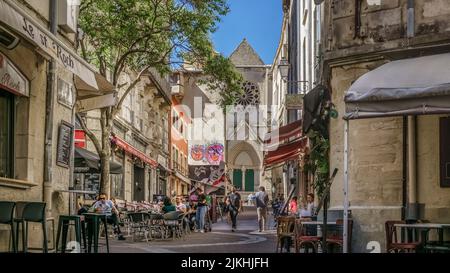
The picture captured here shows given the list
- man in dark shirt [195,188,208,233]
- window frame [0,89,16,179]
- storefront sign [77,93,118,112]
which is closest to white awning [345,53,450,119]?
window frame [0,89,16,179]

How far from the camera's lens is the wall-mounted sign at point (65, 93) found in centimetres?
1170

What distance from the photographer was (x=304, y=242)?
9953 mm

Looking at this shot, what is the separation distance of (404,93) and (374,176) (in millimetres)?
2717

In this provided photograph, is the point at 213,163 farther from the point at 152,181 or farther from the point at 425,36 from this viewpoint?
the point at 425,36

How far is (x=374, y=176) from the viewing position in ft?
34.0

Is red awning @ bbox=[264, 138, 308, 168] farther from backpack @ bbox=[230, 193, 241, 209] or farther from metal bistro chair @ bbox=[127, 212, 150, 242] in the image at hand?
backpack @ bbox=[230, 193, 241, 209]

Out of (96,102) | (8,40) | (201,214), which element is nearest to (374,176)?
(8,40)

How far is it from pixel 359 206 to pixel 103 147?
423 inches

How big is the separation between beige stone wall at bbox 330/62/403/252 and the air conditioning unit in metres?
4.65

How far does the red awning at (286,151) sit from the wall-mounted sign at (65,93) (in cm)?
615

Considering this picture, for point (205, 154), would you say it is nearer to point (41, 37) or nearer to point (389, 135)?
point (389, 135)

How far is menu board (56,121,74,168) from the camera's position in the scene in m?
11.6

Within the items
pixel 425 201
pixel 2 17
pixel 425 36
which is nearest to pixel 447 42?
pixel 425 36

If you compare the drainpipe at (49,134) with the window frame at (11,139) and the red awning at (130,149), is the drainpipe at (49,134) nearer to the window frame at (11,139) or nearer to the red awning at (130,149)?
the window frame at (11,139)
